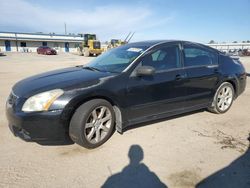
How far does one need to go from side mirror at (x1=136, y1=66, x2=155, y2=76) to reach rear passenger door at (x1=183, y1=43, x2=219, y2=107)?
0.99 metres

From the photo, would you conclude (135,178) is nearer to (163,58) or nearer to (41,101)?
(41,101)

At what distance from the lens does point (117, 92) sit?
3594mm

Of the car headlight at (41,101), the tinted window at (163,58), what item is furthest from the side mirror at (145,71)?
the car headlight at (41,101)

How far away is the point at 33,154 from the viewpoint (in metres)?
3.30

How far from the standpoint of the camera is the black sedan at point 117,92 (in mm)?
3203

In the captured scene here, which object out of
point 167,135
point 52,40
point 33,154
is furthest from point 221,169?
point 52,40

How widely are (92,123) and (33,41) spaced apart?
180 ft

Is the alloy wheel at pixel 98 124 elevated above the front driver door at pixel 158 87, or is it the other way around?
the front driver door at pixel 158 87

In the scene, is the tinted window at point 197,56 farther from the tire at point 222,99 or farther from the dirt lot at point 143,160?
the dirt lot at point 143,160

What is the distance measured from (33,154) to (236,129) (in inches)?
139

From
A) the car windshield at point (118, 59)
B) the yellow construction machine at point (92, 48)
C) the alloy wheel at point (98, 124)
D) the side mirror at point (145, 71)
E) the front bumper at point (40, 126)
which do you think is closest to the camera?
the front bumper at point (40, 126)

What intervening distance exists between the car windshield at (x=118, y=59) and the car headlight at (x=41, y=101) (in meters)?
1.08

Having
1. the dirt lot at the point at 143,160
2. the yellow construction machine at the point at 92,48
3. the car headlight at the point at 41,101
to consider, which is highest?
the yellow construction machine at the point at 92,48

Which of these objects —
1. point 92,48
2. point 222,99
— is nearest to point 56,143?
point 222,99
